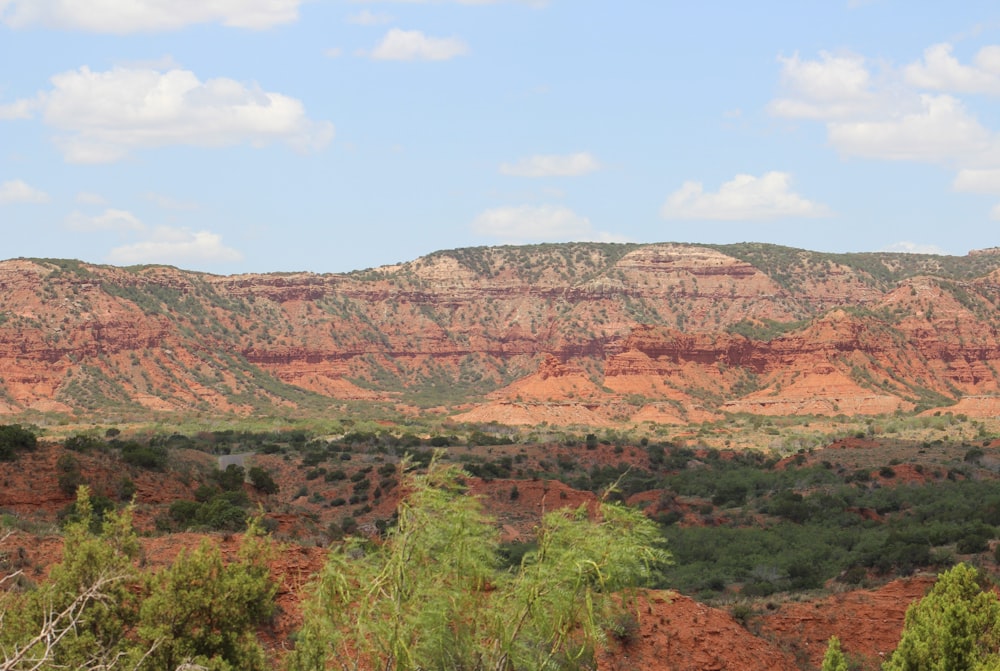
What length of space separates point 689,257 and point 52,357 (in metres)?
96.3

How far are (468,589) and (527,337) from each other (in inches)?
6433

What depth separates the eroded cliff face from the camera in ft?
410

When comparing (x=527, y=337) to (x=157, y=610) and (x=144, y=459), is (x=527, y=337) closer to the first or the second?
(x=144, y=459)

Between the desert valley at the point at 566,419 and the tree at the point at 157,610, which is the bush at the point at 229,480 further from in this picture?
the tree at the point at 157,610

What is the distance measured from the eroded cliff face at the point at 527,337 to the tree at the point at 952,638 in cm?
9284

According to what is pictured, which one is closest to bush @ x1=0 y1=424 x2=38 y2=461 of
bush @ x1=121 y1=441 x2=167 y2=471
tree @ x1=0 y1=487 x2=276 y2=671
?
bush @ x1=121 y1=441 x2=167 y2=471

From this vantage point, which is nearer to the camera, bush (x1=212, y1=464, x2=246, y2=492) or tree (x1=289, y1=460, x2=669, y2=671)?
tree (x1=289, y1=460, x2=669, y2=671)

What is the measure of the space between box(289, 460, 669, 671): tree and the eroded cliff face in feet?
329

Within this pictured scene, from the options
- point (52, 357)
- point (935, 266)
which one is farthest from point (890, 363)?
point (52, 357)

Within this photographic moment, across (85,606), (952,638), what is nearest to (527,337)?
(952,638)

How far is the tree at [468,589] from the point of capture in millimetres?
13703

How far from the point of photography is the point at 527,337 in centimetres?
17750

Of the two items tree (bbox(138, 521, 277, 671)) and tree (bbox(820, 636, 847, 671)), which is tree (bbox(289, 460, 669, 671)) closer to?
tree (bbox(138, 521, 277, 671))

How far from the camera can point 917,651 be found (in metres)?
20.6
